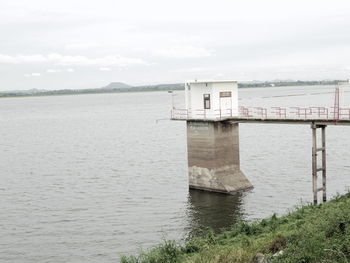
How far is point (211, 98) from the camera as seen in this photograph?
116 feet

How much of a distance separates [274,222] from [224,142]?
12.7m

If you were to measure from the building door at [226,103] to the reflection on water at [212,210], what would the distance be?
19.6 ft

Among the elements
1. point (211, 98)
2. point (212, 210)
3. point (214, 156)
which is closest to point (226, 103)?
point (211, 98)

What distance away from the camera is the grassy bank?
1462 cm

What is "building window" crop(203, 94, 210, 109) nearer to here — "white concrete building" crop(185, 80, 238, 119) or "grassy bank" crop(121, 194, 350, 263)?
"white concrete building" crop(185, 80, 238, 119)

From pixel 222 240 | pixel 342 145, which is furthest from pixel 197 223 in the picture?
pixel 342 145

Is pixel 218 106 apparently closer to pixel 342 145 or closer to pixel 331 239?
pixel 331 239

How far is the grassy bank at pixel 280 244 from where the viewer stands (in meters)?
14.6

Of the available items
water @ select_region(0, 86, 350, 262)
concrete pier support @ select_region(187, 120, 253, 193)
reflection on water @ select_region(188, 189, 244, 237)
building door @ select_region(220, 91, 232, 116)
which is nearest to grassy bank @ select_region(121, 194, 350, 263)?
water @ select_region(0, 86, 350, 262)

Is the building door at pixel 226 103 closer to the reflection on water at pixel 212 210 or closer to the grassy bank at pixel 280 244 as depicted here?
the reflection on water at pixel 212 210

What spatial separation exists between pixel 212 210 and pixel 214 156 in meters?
4.34

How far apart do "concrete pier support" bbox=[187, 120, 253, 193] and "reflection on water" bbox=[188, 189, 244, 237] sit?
73 cm

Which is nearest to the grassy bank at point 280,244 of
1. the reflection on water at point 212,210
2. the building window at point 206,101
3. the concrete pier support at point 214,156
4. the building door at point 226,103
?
the reflection on water at point 212,210

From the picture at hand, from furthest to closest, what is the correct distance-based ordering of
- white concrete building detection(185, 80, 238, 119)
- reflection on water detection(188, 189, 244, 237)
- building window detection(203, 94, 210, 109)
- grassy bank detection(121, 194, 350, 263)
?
building window detection(203, 94, 210, 109) → white concrete building detection(185, 80, 238, 119) → reflection on water detection(188, 189, 244, 237) → grassy bank detection(121, 194, 350, 263)
